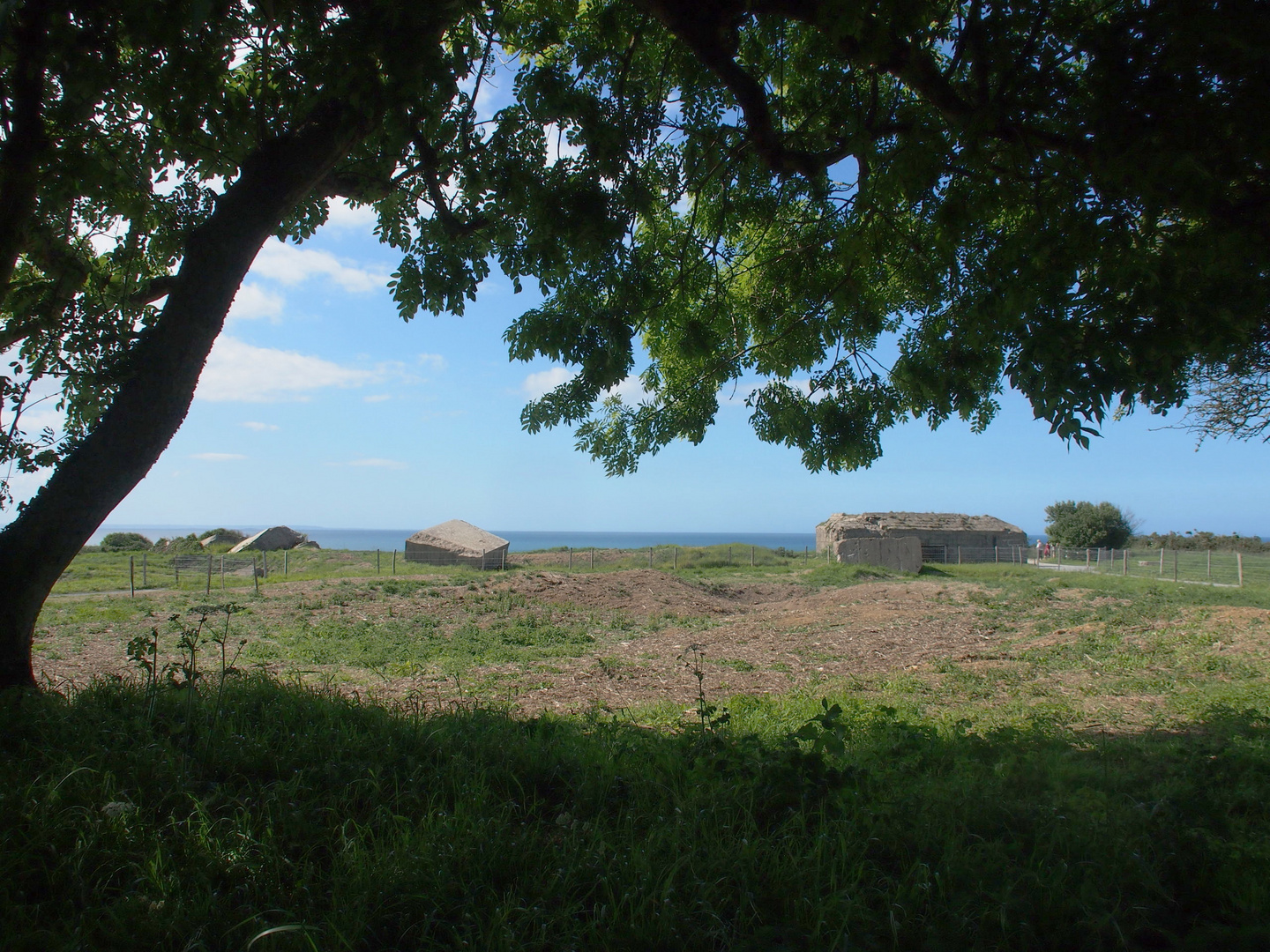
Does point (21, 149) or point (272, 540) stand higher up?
point (21, 149)

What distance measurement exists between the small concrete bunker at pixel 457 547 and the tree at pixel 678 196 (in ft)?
60.3

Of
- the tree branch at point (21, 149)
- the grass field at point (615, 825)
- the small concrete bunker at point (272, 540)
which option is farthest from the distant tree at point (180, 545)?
the grass field at point (615, 825)

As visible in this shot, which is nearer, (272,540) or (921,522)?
(272,540)

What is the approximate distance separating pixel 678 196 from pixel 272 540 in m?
32.0

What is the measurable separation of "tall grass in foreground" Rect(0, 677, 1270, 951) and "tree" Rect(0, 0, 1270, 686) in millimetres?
2018

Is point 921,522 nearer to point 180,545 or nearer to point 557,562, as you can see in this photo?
point 557,562

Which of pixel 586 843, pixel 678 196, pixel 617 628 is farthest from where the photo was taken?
pixel 617 628

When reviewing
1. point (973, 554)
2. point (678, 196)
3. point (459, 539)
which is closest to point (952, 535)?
point (973, 554)

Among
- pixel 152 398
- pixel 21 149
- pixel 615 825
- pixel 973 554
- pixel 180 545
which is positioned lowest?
pixel 180 545

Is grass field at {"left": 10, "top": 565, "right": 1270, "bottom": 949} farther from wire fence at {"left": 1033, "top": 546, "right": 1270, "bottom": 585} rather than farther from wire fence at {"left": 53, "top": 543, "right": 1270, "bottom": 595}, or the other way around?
wire fence at {"left": 1033, "top": 546, "right": 1270, "bottom": 585}

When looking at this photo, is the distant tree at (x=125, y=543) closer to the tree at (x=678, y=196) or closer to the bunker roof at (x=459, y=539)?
the bunker roof at (x=459, y=539)

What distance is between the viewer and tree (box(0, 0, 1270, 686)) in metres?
3.77

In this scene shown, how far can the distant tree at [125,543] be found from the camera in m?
32.9

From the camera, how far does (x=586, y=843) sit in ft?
10.1
